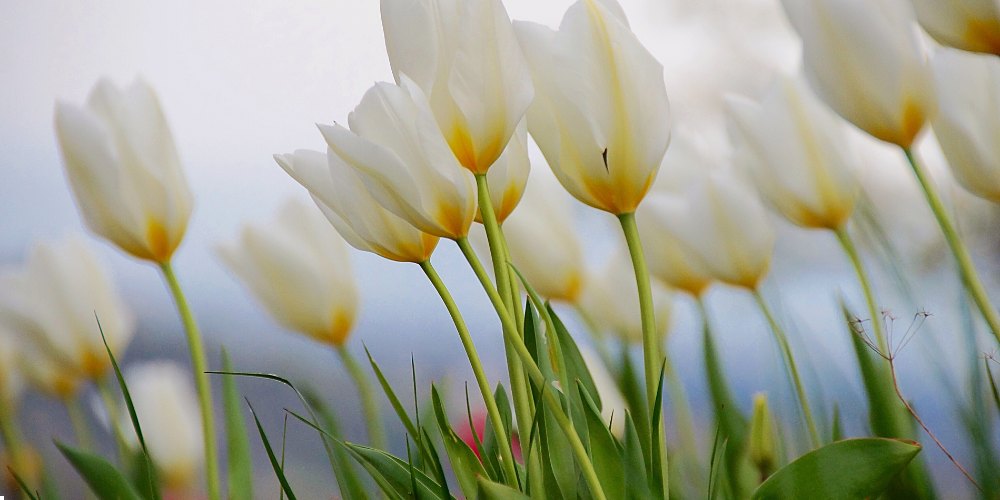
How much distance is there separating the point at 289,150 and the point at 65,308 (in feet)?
0.58

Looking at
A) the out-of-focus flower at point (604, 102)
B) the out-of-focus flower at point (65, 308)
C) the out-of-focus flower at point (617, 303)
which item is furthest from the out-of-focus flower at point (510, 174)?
the out-of-focus flower at point (65, 308)

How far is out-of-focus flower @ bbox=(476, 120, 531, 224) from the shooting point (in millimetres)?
287

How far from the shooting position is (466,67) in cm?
25

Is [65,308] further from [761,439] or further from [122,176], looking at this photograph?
[761,439]

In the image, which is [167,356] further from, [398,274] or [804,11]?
[804,11]

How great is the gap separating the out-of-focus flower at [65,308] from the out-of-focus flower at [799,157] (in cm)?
34

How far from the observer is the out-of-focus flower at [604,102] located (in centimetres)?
25

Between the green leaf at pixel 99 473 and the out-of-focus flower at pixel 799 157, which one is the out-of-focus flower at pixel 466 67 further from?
the green leaf at pixel 99 473

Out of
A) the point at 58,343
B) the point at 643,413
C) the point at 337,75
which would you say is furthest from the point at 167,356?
the point at 643,413

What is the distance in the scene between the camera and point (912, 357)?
0.47 m

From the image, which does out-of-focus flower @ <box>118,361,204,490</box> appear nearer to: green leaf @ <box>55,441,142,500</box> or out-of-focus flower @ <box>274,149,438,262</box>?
green leaf @ <box>55,441,142,500</box>

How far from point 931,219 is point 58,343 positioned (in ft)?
1.55

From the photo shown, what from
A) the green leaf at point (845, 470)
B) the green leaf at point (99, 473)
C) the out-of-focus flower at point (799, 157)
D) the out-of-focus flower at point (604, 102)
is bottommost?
the green leaf at point (99, 473)

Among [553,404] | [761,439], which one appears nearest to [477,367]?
[553,404]
